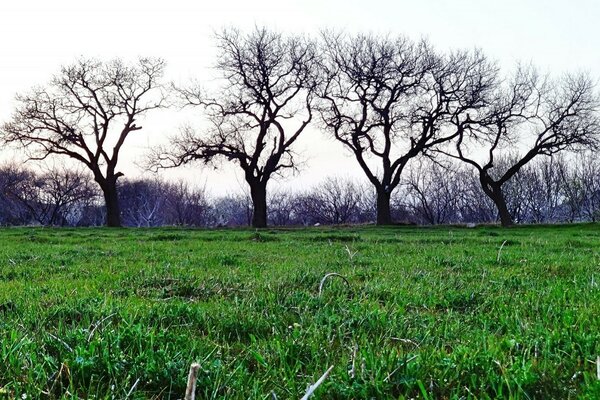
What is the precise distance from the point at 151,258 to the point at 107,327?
17.6 feet

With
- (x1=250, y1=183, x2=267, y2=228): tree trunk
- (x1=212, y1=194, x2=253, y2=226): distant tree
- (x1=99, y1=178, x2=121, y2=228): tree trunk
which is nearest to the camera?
(x1=99, y1=178, x2=121, y2=228): tree trunk

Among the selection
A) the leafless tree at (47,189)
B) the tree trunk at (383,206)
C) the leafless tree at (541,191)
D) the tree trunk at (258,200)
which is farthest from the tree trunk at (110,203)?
the leafless tree at (541,191)

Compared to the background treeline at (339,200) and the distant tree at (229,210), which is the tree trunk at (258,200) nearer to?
the background treeline at (339,200)

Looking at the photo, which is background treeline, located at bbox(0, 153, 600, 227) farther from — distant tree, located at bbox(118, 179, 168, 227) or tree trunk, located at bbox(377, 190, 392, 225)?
tree trunk, located at bbox(377, 190, 392, 225)

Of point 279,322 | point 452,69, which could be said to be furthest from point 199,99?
point 279,322

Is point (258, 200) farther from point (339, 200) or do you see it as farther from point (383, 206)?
point (339, 200)

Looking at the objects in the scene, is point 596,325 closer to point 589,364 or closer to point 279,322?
point 589,364

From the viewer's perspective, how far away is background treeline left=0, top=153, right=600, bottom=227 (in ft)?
213

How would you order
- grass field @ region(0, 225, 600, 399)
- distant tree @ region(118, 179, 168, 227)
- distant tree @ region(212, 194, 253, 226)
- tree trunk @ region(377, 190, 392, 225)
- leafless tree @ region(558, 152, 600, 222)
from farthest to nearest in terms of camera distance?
distant tree @ region(212, 194, 253, 226)
distant tree @ region(118, 179, 168, 227)
leafless tree @ region(558, 152, 600, 222)
tree trunk @ region(377, 190, 392, 225)
grass field @ region(0, 225, 600, 399)

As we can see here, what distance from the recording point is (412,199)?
7462cm

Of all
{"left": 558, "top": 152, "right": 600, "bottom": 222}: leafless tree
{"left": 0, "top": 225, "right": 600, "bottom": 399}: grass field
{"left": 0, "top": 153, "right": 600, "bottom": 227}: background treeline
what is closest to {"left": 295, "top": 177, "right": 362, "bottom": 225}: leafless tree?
{"left": 0, "top": 153, "right": 600, "bottom": 227}: background treeline

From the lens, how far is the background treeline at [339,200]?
213 ft

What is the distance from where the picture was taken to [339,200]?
8144 cm


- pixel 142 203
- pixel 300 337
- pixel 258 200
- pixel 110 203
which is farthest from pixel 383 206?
pixel 142 203
